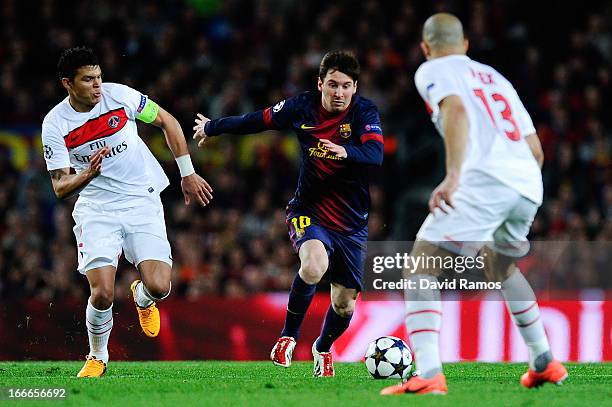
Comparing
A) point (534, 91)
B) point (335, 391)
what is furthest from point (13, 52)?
point (335, 391)

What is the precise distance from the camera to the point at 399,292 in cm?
1102

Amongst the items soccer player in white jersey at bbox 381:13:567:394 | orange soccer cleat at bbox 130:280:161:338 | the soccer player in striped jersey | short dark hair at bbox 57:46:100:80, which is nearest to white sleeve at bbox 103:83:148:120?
short dark hair at bbox 57:46:100:80

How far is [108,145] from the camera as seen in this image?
783cm

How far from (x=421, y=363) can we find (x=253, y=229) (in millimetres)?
7485

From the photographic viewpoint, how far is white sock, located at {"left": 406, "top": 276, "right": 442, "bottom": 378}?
5.90 metres

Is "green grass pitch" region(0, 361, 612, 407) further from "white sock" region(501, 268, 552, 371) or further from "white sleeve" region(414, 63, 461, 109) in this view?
"white sleeve" region(414, 63, 461, 109)

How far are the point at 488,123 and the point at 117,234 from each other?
305cm

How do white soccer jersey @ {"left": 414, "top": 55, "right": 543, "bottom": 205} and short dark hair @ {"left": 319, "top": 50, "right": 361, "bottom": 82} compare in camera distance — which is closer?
white soccer jersey @ {"left": 414, "top": 55, "right": 543, "bottom": 205}

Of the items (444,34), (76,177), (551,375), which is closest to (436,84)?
(444,34)

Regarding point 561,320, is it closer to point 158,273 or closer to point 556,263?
point 556,263

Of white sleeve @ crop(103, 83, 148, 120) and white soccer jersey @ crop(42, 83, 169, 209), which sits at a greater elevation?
white sleeve @ crop(103, 83, 148, 120)

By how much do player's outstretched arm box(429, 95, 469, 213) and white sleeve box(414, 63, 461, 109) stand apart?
5 centimetres

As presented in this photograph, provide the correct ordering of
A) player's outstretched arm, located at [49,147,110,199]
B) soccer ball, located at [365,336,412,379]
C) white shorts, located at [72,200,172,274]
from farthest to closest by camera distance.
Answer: white shorts, located at [72,200,172,274] < soccer ball, located at [365,336,412,379] < player's outstretched arm, located at [49,147,110,199]

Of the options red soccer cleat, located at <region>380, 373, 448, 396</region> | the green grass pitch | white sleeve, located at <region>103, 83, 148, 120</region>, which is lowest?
the green grass pitch
